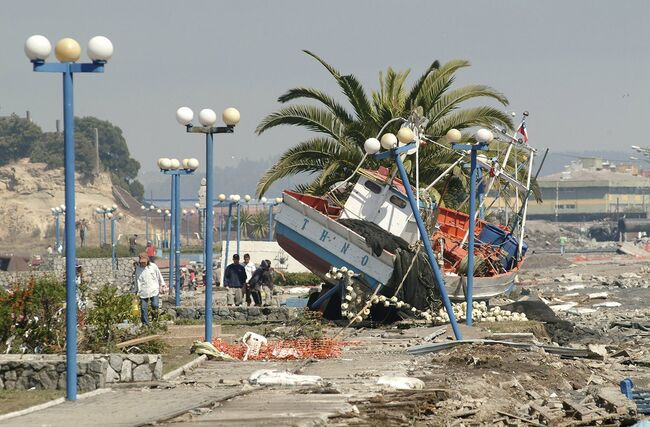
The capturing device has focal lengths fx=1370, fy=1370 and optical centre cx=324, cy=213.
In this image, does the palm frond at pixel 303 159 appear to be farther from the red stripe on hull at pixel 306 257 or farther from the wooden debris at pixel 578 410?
the wooden debris at pixel 578 410

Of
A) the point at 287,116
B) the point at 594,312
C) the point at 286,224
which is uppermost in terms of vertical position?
the point at 287,116

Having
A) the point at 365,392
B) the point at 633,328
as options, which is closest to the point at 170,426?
the point at 365,392

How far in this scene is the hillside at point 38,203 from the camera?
148125mm

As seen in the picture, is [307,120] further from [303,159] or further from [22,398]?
[22,398]

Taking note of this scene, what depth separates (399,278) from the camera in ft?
88.1

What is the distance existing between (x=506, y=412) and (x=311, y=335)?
25.7 ft

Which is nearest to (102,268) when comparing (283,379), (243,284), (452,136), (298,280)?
(298,280)

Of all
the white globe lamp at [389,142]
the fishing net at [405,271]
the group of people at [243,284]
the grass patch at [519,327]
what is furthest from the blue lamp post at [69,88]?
the group of people at [243,284]

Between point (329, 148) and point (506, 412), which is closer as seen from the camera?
point (506, 412)

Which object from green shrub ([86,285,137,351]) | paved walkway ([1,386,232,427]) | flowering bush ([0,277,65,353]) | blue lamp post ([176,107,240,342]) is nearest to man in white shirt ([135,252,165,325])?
blue lamp post ([176,107,240,342])

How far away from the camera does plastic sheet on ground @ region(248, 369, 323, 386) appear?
15.3 meters

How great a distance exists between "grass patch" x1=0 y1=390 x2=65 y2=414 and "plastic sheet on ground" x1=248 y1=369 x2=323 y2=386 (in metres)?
2.18

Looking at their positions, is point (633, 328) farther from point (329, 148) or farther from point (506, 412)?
point (506, 412)

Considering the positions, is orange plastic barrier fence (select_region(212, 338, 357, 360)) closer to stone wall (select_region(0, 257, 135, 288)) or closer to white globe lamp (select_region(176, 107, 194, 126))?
white globe lamp (select_region(176, 107, 194, 126))
